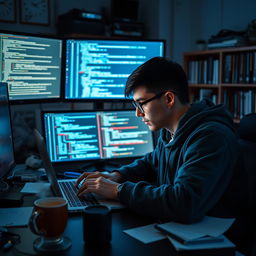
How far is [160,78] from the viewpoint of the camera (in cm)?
A: 129

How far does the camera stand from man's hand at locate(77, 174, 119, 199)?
1.16 m

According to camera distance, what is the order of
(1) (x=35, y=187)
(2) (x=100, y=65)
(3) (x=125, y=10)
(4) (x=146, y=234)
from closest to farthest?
(4) (x=146, y=234) < (1) (x=35, y=187) < (2) (x=100, y=65) < (3) (x=125, y=10)

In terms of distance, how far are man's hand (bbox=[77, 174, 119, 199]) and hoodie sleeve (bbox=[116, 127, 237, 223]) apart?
50 mm

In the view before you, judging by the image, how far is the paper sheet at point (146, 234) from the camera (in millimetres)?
908

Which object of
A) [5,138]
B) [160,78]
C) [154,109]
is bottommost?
[5,138]

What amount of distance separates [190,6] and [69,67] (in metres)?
2.77

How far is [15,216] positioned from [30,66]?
2.73 ft

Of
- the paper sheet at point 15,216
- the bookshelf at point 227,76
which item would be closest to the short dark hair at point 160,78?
the paper sheet at point 15,216

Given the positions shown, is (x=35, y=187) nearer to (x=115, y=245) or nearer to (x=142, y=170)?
(x=142, y=170)

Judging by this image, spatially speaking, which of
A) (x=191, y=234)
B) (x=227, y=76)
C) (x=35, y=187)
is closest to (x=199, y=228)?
(x=191, y=234)

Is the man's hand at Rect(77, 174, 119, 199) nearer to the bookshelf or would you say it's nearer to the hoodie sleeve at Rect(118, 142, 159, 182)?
the hoodie sleeve at Rect(118, 142, 159, 182)

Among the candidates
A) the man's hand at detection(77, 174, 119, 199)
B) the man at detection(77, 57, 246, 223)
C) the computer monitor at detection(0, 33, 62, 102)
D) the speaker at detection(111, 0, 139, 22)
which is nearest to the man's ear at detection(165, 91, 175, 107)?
the man at detection(77, 57, 246, 223)

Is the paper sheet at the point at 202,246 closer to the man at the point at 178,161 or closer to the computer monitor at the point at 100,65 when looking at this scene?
the man at the point at 178,161

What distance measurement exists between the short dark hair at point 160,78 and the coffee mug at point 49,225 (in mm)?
587
